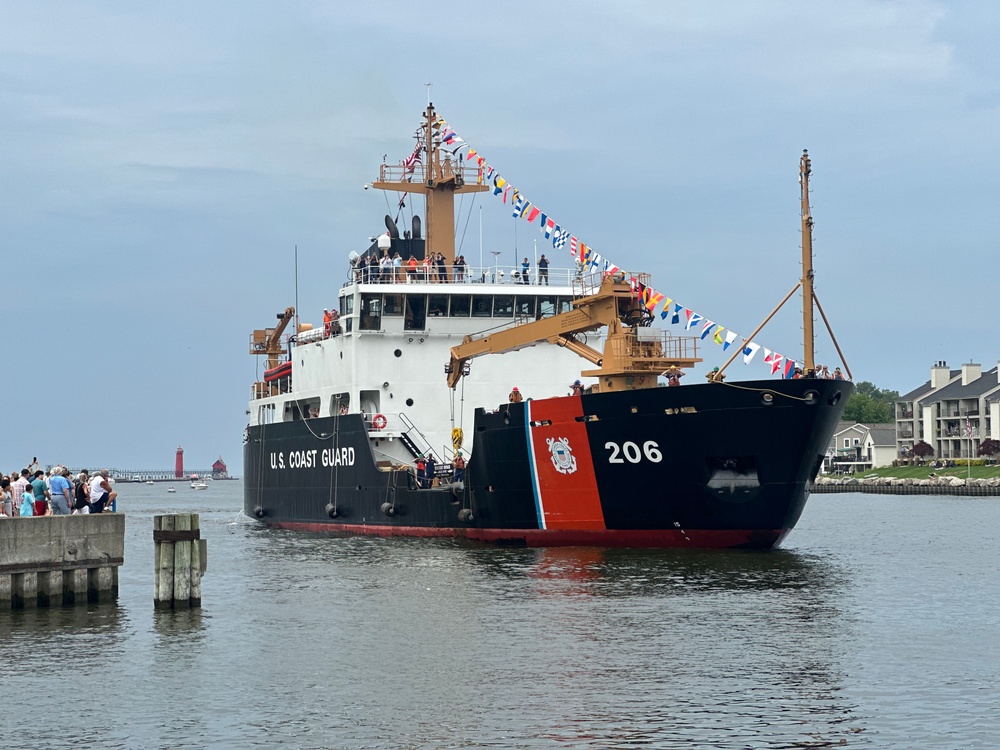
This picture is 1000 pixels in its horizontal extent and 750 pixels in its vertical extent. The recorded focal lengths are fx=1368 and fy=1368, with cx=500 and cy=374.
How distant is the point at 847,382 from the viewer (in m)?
28.0

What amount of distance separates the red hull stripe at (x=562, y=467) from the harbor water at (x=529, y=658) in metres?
1.13

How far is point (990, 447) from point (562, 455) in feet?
262

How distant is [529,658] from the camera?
57.7 feet

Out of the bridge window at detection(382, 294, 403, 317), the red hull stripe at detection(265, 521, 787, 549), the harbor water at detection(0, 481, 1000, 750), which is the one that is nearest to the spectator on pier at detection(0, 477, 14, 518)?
the harbor water at detection(0, 481, 1000, 750)

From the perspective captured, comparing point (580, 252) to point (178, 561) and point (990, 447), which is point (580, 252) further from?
point (990, 447)

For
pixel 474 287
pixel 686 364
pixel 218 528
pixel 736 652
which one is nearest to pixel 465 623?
pixel 736 652

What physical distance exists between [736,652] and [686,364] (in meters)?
12.6

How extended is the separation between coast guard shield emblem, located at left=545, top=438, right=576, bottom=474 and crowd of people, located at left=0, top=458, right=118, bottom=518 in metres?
9.84

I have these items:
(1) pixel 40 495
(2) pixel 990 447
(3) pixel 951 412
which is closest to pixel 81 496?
(1) pixel 40 495

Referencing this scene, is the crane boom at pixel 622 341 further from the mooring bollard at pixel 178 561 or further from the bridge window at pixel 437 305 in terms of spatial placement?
the mooring bollard at pixel 178 561

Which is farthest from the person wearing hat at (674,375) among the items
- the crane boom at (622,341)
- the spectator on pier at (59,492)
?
the spectator on pier at (59,492)

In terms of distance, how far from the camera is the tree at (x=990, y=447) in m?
101

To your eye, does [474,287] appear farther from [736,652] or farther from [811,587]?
[736,652]

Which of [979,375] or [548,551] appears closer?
[548,551]
